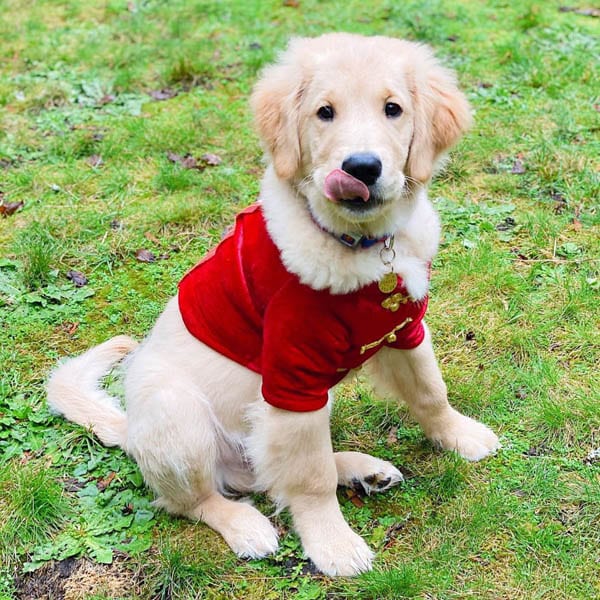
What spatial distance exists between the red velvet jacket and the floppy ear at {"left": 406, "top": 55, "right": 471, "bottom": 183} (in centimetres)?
42

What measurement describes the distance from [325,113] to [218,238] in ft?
6.69

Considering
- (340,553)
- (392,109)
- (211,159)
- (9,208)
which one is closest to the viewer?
(392,109)

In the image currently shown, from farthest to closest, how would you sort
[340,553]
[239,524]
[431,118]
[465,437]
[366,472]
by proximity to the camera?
[465,437]
[366,472]
[239,524]
[340,553]
[431,118]

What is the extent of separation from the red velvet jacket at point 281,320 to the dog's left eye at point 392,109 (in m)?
0.55

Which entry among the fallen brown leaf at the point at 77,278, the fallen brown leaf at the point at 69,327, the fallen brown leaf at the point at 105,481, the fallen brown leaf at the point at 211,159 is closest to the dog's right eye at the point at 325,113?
the fallen brown leaf at the point at 105,481

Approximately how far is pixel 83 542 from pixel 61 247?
1.92m

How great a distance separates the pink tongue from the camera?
7.84 feet

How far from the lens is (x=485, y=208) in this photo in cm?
456

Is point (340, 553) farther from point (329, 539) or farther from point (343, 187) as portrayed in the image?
point (343, 187)

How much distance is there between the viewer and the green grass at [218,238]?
280cm

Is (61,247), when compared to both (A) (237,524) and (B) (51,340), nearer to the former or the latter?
(B) (51,340)

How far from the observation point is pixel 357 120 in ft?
8.06

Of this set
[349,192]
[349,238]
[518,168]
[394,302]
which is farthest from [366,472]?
[518,168]

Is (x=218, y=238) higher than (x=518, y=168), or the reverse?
(x=518, y=168)
